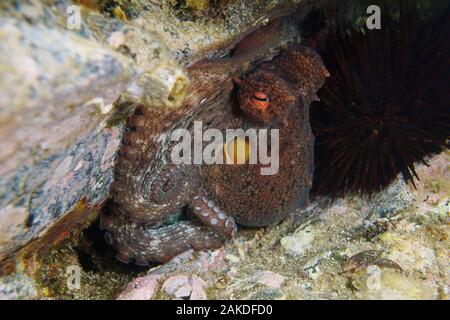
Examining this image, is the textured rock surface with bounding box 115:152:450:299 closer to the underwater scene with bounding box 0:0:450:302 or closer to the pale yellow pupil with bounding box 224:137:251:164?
the underwater scene with bounding box 0:0:450:302

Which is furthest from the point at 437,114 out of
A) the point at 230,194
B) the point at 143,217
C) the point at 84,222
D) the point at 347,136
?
the point at 84,222

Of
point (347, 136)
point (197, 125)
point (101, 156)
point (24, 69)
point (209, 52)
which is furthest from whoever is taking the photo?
point (347, 136)

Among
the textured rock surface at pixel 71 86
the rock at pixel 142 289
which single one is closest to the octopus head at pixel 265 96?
the textured rock surface at pixel 71 86

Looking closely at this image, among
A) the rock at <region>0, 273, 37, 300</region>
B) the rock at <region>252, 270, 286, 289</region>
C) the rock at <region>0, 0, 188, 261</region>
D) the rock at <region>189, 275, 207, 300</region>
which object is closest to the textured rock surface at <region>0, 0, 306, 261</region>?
the rock at <region>0, 0, 188, 261</region>

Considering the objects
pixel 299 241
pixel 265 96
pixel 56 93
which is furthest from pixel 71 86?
pixel 299 241

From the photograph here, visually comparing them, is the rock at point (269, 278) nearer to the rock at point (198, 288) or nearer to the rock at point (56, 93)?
the rock at point (198, 288)

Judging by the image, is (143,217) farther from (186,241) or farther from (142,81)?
(142,81)
